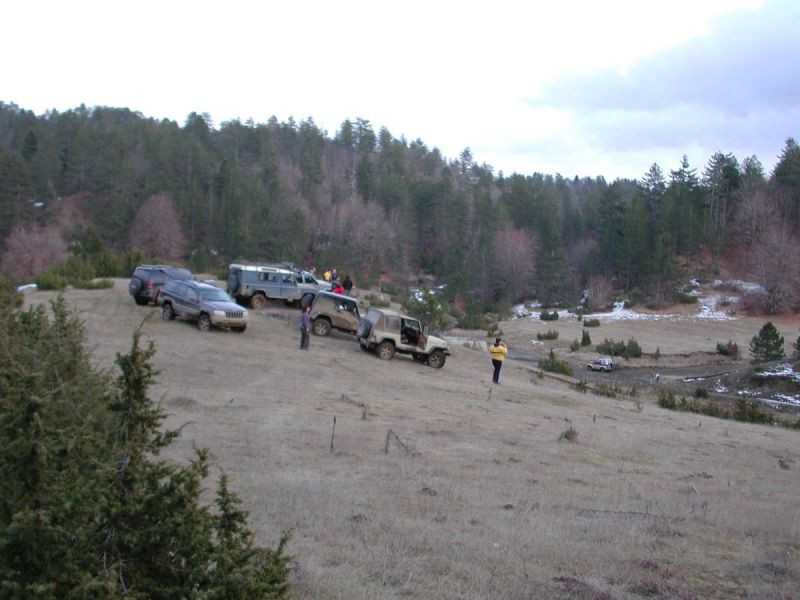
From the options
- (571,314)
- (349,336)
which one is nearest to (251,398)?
(349,336)

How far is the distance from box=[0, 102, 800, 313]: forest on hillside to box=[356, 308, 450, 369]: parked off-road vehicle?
125ft

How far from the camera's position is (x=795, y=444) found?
19.0m

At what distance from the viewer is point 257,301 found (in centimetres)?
3172

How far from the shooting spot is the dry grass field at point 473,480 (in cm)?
685

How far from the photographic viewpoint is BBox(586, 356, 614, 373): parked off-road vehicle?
129 feet

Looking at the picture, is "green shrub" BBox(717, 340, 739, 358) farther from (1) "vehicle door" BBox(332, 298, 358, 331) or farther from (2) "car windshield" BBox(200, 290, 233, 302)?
(2) "car windshield" BBox(200, 290, 233, 302)

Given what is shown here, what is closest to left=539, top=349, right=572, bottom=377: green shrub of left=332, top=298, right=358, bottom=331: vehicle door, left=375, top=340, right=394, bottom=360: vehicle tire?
left=332, top=298, right=358, bottom=331: vehicle door

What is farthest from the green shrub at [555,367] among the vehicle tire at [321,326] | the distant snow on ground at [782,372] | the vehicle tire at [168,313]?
the vehicle tire at [168,313]

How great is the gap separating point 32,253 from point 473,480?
214 ft

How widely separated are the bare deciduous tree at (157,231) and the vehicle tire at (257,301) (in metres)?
54.0

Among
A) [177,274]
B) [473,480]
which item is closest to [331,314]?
[177,274]

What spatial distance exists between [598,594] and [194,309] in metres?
22.0

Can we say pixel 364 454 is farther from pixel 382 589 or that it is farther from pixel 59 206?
pixel 59 206

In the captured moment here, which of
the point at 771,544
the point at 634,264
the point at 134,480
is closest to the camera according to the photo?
the point at 134,480
